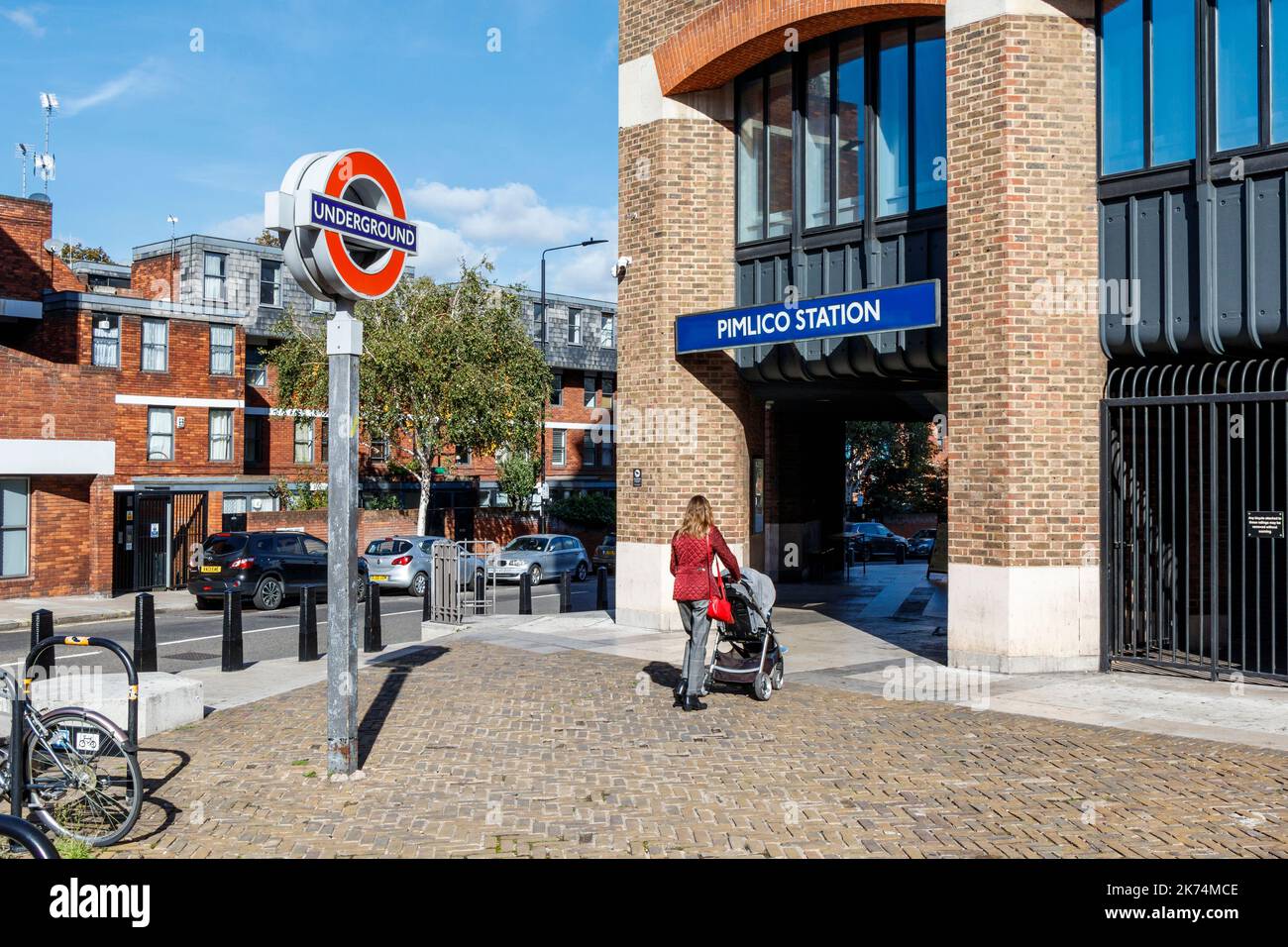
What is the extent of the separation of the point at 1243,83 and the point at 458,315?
25347mm

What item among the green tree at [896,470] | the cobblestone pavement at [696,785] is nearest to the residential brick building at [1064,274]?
the cobblestone pavement at [696,785]

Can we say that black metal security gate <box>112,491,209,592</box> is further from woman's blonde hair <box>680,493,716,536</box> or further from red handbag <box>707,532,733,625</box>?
red handbag <box>707,532,733,625</box>

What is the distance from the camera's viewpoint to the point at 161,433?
3203 cm

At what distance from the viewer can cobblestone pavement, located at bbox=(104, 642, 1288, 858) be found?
666 cm

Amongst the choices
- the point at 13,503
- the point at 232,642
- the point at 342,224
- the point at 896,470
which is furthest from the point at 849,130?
the point at 896,470

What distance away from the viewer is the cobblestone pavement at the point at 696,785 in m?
6.66

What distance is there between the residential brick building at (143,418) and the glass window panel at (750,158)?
16197mm

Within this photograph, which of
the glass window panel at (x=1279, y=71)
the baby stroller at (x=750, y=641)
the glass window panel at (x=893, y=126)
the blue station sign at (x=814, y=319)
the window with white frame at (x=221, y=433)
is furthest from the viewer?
the window with white frame at (x=221, y=433)

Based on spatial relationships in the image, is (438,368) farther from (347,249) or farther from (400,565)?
(347,249)

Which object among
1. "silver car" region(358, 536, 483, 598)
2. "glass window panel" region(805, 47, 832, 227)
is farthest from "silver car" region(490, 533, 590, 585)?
"glass window panel" region(805, 47, 832, 227)

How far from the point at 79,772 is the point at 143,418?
2677cm

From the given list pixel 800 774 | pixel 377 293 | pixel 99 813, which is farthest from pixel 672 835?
pixel 377 293

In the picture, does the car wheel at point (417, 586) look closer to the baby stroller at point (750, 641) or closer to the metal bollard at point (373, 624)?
the metal bollard at point (373, 624)

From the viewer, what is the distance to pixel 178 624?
2059 cm
